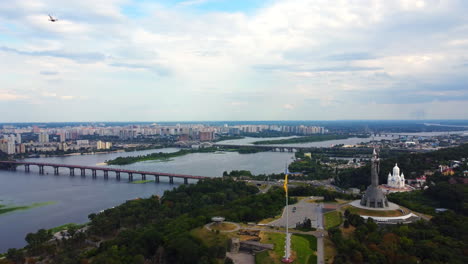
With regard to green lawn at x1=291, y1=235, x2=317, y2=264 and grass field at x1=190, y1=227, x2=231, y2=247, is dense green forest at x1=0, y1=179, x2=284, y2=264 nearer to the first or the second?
grass field at x1=190, y1=227, x2=231, y2=247

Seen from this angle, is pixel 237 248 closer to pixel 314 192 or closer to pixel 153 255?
pixel 153 255

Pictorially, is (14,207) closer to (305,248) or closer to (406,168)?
(305,248)

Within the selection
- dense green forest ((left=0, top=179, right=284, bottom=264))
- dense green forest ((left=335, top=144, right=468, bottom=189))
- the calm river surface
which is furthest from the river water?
dense green forest ((left=335, top=144, right=468, bottom=189))

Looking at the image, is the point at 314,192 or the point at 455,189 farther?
the point at 314,192

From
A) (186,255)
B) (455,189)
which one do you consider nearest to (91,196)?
(186,255)

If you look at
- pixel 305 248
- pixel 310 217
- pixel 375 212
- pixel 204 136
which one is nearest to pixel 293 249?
pixel 305 248

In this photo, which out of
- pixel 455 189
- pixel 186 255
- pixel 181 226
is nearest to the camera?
pixel 186 255
